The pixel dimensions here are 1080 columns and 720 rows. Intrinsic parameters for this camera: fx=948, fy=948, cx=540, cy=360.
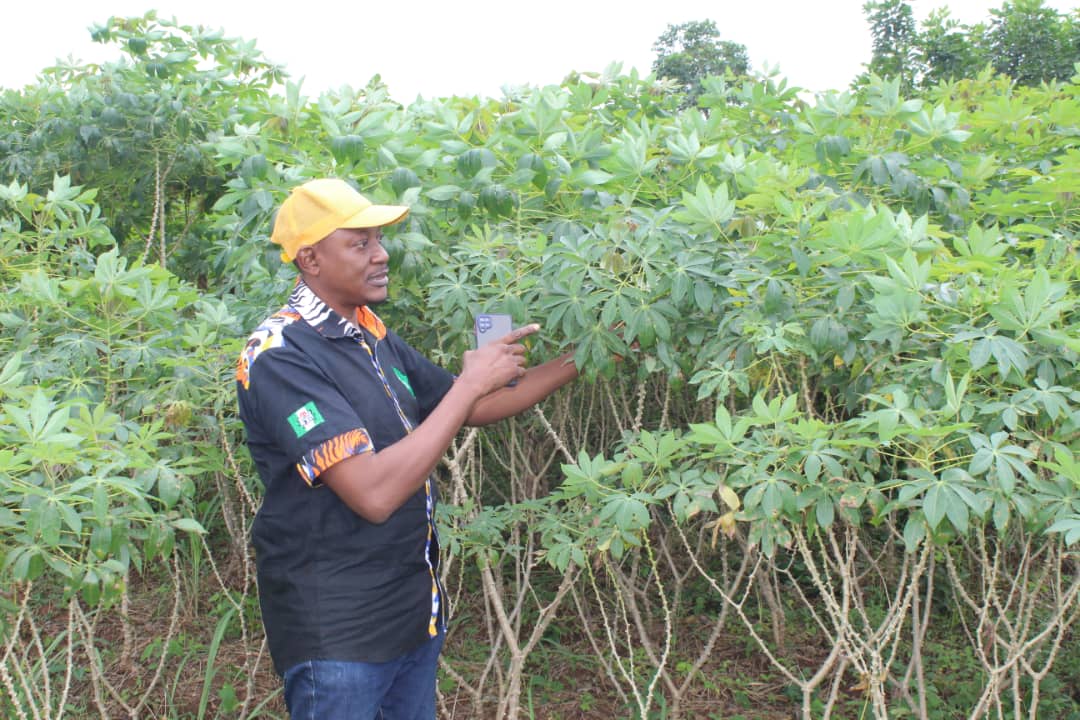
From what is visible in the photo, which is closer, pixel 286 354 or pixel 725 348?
pixel 286 354

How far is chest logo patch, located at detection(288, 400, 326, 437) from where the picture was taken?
1.93 m

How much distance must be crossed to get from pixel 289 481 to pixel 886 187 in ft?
6.74

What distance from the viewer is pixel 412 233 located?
2.64 metres

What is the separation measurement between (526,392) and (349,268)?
646 mm

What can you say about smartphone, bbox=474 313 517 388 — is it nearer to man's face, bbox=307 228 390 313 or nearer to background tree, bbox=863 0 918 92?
man's face, bbox=307 228 390 313

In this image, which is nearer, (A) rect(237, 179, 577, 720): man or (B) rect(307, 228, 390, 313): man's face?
(A) rect(237, 179, 577, 720): man

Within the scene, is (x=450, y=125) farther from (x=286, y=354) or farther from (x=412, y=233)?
(x=286, y=354)

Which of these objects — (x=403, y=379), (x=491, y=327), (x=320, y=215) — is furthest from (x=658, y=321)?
(x=320, y=215)

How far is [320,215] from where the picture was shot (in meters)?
2.10

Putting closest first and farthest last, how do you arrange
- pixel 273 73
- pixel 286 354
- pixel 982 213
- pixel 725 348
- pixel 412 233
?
pixel 286 354 → pixel 725 348 → pixel 412 233 → pixel 982 213 → pixel 273 73

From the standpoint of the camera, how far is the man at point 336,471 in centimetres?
196

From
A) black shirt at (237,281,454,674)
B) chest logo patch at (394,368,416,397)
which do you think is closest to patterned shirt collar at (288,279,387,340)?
black shirt at (237,281,454,674)

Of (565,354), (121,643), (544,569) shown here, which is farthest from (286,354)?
(121,643)

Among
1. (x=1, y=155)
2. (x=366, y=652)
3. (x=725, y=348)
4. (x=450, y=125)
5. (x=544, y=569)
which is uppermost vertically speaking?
(x=1, y=155)
